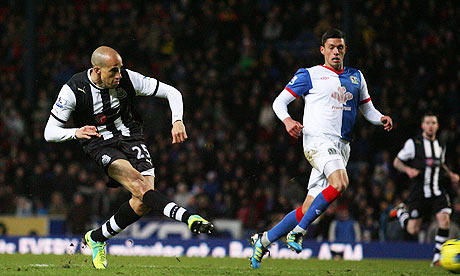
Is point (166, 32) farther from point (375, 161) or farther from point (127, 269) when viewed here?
point (127, 269)

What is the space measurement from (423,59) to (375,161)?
264 centimetres

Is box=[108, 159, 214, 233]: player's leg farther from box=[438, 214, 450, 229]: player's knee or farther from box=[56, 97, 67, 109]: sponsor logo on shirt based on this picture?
box=[438, 214, 450, 229]: player's knee

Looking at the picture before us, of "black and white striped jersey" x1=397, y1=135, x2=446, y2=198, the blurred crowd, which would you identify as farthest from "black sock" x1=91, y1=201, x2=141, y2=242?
the blurred crowd

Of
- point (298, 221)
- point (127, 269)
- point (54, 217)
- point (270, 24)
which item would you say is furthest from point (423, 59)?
point (127, 269)

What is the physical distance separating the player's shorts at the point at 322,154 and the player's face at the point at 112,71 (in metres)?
2.02

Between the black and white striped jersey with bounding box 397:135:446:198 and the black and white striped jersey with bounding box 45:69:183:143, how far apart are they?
507 centimetres

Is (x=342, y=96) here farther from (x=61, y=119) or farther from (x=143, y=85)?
(x=61, y=119)

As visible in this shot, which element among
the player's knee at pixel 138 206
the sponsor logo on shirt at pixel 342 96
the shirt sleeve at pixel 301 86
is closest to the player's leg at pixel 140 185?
the player's knee at pixel 138 206

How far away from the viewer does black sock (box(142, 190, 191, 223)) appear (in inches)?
267

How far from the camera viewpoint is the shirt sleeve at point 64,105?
7371 millimetres

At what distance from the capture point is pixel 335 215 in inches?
591

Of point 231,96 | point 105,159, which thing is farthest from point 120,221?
point 231,96

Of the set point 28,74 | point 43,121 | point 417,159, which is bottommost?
point 417,159

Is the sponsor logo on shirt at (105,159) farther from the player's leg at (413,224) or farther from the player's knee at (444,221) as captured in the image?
the player's leg at (413,224)
